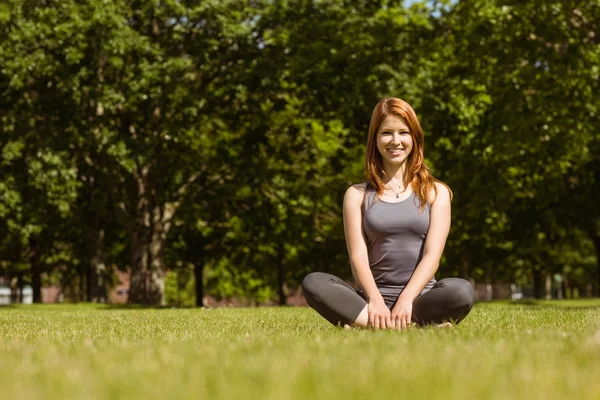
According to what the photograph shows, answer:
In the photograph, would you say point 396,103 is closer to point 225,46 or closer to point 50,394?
point 50,394

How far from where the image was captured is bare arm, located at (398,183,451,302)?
A: 7797 mm

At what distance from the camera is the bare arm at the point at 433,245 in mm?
7797

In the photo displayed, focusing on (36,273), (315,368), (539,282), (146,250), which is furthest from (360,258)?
(539,282)

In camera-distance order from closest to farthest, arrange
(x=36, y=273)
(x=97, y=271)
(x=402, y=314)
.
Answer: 1. (x=402, y=314)
2. (x=97, y=271)
3. (x=36, y=273)

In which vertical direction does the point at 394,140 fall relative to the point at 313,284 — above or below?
above

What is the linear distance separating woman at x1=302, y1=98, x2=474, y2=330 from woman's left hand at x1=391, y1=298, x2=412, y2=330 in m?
0.17

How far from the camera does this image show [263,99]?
2812cm

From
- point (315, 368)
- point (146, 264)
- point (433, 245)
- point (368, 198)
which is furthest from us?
point (146, 264)

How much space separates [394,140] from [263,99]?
20220 millimetres

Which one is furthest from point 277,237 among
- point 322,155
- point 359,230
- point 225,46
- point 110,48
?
point 359,230

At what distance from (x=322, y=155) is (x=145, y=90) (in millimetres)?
10250

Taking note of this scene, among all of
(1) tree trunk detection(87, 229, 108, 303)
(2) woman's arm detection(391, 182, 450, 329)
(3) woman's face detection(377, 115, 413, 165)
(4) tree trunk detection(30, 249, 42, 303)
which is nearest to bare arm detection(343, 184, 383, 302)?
(2) woman's arm detection(391, 182, 450, 329)

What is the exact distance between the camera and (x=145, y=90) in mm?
25031

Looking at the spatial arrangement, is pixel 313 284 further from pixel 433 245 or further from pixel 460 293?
pixel 460 293
